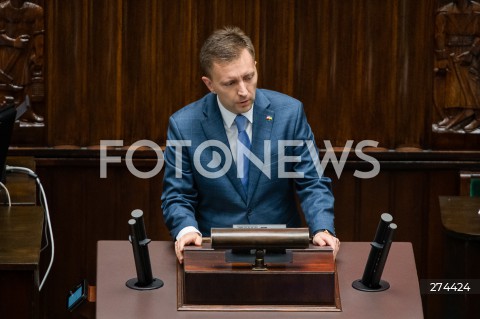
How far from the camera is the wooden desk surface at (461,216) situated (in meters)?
4.20

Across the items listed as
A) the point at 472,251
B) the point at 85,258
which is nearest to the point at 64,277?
the point at 85,258

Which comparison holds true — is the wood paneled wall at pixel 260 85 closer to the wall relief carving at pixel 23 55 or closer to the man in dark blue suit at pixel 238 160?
the wall relief carving at pixel 23 55

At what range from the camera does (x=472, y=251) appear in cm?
421

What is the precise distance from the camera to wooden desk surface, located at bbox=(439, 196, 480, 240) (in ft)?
13.8

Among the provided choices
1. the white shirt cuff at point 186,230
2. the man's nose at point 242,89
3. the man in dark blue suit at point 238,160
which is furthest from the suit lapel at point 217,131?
the white shirt cuff at point 186,230

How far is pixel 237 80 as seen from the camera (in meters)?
3.73

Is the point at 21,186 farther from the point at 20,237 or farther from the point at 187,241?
the point at 187,241

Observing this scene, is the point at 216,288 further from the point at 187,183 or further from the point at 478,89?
the point at 478,89

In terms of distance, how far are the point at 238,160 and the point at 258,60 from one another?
57.0 inches

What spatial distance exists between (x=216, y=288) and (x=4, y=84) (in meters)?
2.64

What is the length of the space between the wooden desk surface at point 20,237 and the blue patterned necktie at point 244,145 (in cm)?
80

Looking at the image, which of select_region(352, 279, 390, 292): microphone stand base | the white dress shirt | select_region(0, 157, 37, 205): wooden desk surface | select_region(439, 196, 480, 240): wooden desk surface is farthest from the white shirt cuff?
select_region(439, 196, 480, 240): wooden desk surface

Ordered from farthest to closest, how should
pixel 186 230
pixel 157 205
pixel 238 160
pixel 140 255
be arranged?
pixel 157 205
pixel 238 160
pixel 186 230
pixel 140 255

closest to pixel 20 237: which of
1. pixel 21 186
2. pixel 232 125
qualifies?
pixel 21 186
